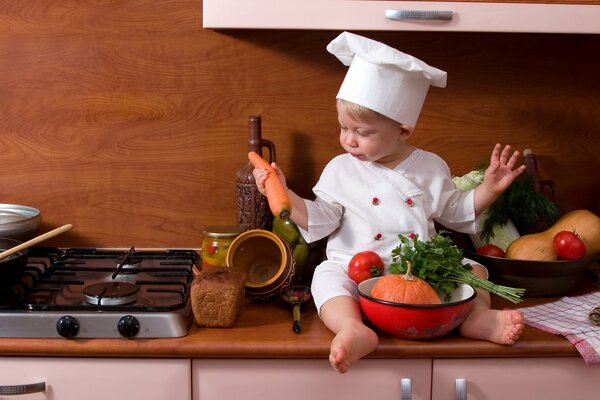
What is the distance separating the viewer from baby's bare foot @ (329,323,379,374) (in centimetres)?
129

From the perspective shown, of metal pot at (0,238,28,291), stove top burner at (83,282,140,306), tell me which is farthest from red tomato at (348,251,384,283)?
metal pot at (0,238,28,291)

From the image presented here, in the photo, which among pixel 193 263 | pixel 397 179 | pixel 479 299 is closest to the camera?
pixel 479 299

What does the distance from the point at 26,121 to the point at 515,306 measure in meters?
1.30

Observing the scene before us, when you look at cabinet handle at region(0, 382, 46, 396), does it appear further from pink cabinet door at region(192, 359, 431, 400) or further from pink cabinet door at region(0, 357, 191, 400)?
pink cabinet door at region(192, 359, 431, 400)

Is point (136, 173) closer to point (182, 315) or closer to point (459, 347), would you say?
point (182, 315)

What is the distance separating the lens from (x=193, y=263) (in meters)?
1.76

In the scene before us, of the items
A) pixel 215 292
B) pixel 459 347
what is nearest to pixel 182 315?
pixel 215 292

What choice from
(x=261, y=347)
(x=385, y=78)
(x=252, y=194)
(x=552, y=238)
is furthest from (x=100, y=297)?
(x=552, y=238)

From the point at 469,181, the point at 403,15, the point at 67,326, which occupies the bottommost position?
the point at 67,326

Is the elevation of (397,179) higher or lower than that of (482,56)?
lower

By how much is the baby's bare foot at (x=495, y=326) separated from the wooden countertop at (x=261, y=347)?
16 millimetres

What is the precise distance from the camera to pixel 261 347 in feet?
4.52

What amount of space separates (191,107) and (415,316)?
2.82ft

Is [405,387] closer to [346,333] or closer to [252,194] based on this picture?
[346,333]
